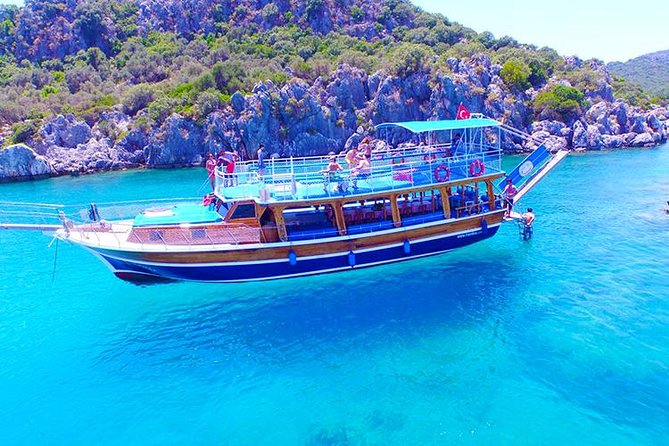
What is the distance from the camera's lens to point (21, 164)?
63562 millimetres

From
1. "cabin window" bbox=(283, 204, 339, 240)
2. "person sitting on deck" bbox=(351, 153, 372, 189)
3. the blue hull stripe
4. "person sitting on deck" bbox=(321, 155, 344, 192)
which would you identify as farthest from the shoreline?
"person sitting on deck" bbox=(321, 155, 344, 192)

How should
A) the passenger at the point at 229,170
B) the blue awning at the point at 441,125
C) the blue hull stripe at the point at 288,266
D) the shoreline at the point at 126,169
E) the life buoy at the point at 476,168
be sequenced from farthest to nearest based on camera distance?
1. the shoreline at the point at 126,169
2. the life buoy at the point at 476,168
3. the blue awning at the point at 441,125
4. the passenger at the point at 229,170
5. the blue hull stripe at the point at 288,266

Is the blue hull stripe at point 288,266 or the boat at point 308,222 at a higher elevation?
the boat at point 308,222

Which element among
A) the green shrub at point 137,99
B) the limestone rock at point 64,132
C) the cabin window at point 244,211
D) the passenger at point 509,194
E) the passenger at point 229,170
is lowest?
the passenger at point 509,194

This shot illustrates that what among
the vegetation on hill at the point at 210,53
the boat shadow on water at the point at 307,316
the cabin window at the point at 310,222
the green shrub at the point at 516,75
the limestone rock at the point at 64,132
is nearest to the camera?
the boat shadow on water at the point at 307,316

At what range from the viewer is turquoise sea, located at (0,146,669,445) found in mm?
13758

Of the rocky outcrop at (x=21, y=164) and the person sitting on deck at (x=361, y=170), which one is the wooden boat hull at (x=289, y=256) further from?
the rocky outcrop at (x=21, y=164)

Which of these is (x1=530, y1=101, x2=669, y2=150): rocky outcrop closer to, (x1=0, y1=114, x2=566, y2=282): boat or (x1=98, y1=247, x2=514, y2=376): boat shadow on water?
(x1=0, y1=114, x2=566, y2=282): boat

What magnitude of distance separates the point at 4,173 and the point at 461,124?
6628cm

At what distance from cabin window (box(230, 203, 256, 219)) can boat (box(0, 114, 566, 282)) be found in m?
0.05

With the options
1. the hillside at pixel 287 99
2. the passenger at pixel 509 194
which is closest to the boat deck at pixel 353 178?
the passenger at pixel 509 194

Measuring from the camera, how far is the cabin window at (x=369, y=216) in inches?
934

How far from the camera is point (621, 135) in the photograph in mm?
72750

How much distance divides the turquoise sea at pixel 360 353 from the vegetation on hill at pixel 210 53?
55567mm
